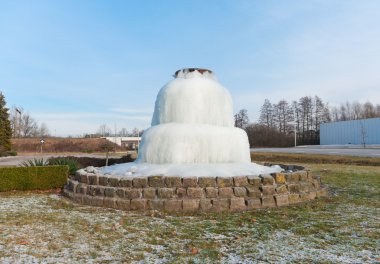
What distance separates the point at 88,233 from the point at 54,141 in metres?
63.3

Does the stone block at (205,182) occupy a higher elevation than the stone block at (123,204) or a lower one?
higher

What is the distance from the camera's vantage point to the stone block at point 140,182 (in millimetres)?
7520

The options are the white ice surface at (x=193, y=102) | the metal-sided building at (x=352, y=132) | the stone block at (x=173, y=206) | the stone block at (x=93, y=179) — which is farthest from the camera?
the metal-sided building at (x=352, y=132)

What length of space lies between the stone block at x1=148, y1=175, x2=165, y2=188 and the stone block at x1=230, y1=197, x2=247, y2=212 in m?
1.72

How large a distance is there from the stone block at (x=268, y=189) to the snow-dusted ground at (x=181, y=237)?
614 millimetres

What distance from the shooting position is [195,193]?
285 inches

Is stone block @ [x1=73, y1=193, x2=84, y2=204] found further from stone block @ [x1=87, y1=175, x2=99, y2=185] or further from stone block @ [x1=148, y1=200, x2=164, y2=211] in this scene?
stone block @ [x1=148, y1=200, x2=164, y2=211]

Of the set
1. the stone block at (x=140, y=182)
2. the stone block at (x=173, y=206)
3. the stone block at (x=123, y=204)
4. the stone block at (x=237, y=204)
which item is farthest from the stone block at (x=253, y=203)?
the stone block at (x=123, y=204)

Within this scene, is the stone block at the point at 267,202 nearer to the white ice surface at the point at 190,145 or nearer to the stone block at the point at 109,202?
the white ice surface at the point at 190,145

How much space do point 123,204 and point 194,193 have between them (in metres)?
1.75

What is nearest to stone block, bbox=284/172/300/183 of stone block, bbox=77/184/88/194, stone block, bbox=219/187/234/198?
stone block, bbox=219/187/234/198

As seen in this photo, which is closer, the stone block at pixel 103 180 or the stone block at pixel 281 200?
the stone block at pixel 281 200

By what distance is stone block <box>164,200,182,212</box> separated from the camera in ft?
23.2

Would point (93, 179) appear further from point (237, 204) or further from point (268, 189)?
point (268, 189)
